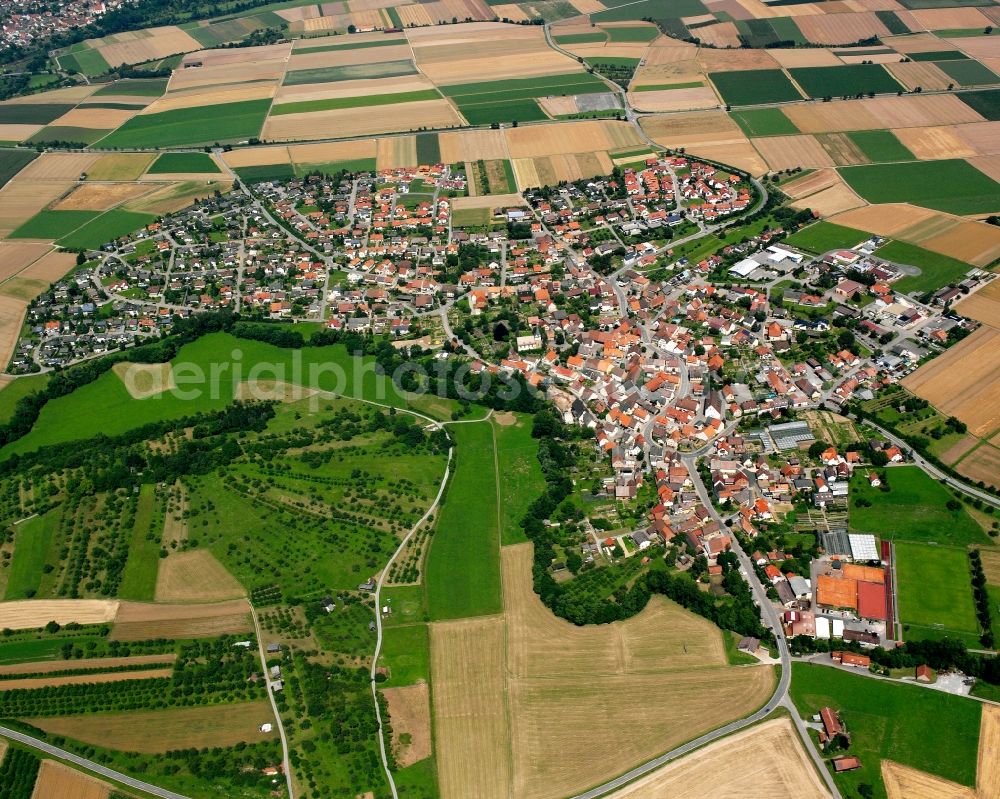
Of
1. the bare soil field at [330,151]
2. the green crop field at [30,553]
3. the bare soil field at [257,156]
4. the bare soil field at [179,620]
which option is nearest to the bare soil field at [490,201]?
the bare soil field at [330,151]

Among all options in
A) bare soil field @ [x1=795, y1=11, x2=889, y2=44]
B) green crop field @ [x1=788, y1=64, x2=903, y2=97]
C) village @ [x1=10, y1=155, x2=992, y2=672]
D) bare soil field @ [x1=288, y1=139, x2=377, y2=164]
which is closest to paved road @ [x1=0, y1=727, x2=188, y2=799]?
village @ [x1=10, y1=155, x2=992, y2=672]

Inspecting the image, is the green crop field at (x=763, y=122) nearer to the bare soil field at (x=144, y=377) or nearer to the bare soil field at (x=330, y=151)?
the bare soil field at (x=330, y=151)

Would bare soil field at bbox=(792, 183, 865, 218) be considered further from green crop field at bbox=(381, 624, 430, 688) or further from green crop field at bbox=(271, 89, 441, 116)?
green crop field at bbox=(381, 624, 430, 688)

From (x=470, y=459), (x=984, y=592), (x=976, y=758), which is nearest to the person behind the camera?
(x=976, y=758)

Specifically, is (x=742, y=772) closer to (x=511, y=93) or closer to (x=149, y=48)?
(x=511, y=93)

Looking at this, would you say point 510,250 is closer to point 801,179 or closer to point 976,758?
point 801,179

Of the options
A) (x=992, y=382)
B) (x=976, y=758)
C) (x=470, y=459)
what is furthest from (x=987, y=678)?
(x=470, y=459)

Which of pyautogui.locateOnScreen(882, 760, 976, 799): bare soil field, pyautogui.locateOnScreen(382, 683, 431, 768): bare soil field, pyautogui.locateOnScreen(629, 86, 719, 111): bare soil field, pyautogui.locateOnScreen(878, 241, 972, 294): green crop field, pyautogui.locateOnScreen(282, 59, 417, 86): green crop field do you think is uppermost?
pyautogui.locateOnScreen(282, 59, 417, 86): green crop field
